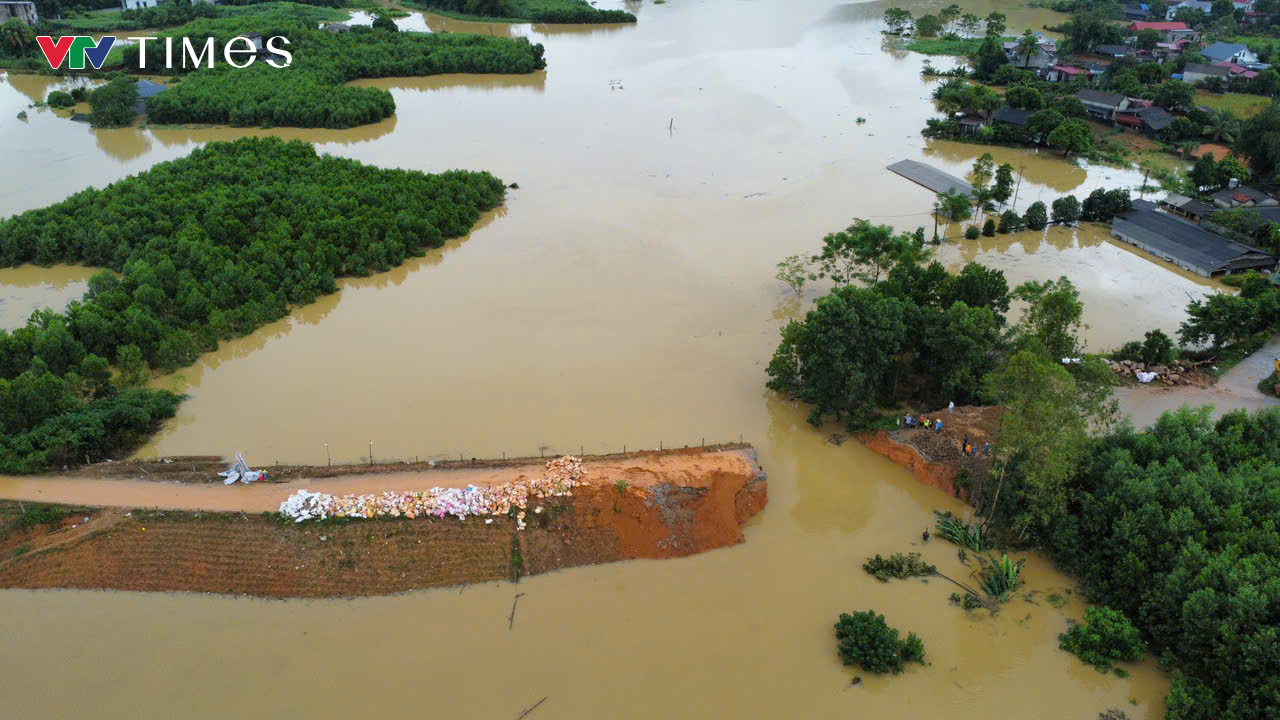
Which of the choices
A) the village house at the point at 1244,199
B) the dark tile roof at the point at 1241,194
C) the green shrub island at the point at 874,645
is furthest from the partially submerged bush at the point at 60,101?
the dark tile roof at the point at 1241,194

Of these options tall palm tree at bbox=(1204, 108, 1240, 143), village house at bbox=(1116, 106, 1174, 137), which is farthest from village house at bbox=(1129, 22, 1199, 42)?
tall palm tree at bbox=(1204, 108, 1240, 143)

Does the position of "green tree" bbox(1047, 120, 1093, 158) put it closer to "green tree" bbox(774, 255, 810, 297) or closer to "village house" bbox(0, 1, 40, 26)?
"green tree" bbox(774, 255, 810, 297)

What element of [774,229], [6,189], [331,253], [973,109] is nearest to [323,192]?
[331,253]

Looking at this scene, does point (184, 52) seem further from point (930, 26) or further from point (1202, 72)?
point (1202, 72)

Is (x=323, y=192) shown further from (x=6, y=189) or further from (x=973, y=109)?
(x=973, y=109)

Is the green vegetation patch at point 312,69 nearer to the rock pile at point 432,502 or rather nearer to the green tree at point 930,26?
the green tree at point 930,26

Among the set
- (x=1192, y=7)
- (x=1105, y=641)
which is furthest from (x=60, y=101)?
(x=1192, y=7)
